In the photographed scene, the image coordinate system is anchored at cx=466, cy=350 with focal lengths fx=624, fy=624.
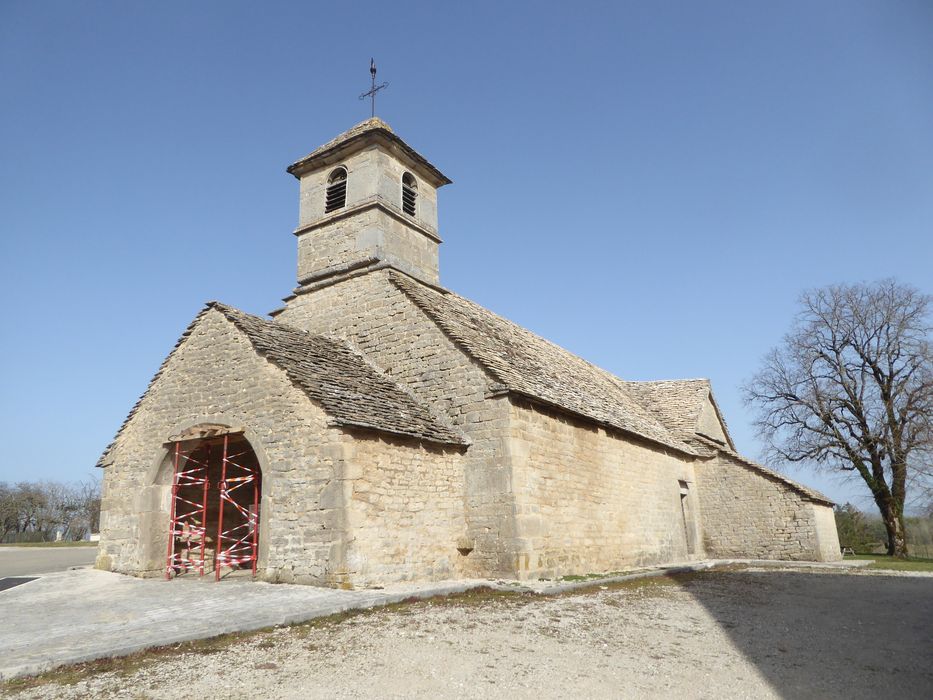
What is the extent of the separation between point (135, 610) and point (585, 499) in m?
Answer: 8.80

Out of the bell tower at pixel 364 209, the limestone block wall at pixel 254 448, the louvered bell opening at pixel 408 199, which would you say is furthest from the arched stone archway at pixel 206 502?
the louvered bell opening at pixel 408 199

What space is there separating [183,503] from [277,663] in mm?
9203

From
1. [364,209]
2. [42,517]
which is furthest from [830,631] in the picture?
[42,517]

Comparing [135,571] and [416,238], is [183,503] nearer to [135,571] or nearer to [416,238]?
[135,571]

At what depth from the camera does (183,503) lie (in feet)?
44.2

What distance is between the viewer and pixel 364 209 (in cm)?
1559

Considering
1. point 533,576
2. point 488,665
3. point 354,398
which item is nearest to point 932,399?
point 533,576

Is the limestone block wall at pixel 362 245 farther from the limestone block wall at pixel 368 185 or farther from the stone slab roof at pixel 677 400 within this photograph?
the stone slab roof at pixel 677 400

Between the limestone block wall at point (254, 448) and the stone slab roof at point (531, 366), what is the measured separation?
11.9 ft

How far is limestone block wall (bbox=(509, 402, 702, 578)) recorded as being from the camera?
1165 cm

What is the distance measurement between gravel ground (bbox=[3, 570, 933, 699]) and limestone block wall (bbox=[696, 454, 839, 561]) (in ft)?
32.0

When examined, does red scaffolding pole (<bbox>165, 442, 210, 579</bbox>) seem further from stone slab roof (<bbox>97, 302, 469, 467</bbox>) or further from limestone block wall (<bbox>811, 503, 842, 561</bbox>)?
limestone block wall (<bbox>811, 503, 842, 561</bbox>)

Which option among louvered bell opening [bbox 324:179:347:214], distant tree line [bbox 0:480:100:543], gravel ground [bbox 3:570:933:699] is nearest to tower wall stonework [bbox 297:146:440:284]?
louvered bell opening [bbox 324:179:347:214]

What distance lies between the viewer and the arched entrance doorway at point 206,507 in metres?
12.2
